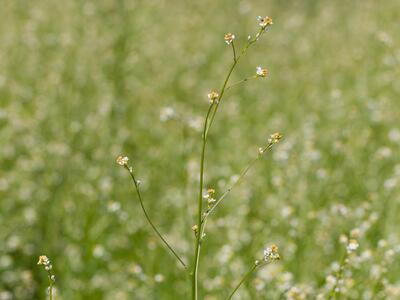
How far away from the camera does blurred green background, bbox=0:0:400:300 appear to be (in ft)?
14.5

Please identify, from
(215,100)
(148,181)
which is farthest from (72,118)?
(215,100)

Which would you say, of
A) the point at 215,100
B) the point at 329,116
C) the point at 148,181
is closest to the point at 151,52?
the point at 329,116

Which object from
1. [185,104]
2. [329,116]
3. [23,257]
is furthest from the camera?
[185,104]

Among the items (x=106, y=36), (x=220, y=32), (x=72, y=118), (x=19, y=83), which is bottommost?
(x=72, y=118)

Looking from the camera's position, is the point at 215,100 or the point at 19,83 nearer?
the point at 215,100

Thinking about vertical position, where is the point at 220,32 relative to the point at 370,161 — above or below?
above

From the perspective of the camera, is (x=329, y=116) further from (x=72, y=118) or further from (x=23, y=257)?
(x=23, y=257)

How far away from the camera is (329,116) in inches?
299

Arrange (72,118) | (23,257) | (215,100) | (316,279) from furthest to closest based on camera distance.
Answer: (72,118) < (23,257) < (316,279) < (215,100)

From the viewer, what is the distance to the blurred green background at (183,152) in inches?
175

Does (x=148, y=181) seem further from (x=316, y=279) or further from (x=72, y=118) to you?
(x=316, y=279)

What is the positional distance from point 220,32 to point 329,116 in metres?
3.81

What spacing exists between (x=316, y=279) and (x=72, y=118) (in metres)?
3.32

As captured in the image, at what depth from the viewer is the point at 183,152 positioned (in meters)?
3.80
